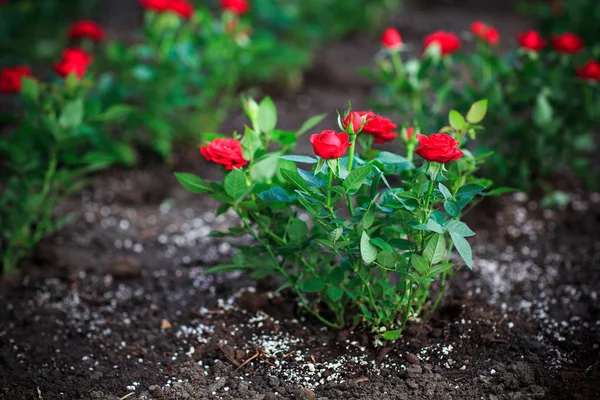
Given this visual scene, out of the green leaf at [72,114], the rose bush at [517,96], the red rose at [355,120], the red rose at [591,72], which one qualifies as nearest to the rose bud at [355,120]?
the red rose at [355,120]

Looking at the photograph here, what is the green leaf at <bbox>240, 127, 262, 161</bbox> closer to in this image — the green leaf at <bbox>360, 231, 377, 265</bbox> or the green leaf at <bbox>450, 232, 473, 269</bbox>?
the green leaf at <bbox>360, 231, 377, 265</bbox>

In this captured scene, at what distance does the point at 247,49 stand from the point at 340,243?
179cm

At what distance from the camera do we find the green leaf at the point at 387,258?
185 cm

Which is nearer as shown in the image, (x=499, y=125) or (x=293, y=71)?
(x=499, y=125)

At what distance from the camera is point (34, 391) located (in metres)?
1.99

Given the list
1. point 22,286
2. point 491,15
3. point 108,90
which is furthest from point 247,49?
point 491,15

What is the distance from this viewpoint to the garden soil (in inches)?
77.7

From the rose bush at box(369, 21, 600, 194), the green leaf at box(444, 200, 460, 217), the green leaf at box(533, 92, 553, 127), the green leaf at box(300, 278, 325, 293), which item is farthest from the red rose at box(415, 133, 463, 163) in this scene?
the green leaf at box(533, 92, 553, 127)

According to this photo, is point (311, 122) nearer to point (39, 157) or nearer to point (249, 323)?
point (249, 323)

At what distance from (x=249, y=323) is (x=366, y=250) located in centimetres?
66

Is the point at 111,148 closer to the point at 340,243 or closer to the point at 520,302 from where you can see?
the point at 340,243

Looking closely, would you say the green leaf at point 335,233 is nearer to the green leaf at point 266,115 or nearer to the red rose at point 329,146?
the red rose at point 329,146

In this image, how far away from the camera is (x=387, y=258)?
1.86 m

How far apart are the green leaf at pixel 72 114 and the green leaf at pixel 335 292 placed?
116 cm
